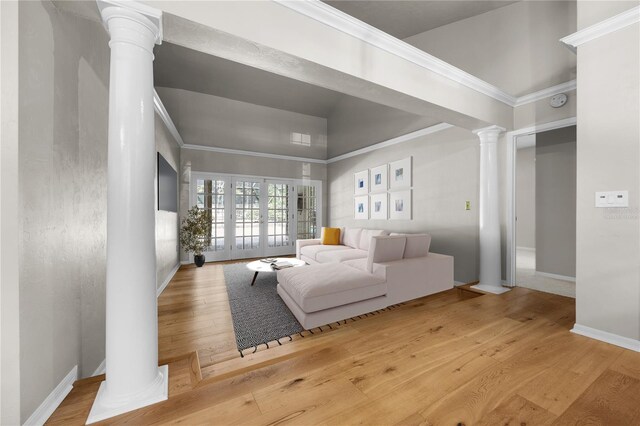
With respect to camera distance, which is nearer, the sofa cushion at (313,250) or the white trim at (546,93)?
the white trim at (546,93)

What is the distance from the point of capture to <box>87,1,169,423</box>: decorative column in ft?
4.23

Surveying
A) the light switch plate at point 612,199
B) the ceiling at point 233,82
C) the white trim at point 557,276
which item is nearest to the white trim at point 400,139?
the ceiling at point 233,82

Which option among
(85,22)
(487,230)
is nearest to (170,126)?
(85,22)

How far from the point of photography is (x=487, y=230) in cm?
344

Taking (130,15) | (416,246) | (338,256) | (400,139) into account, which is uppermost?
(400,139)

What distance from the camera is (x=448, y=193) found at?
409 cm

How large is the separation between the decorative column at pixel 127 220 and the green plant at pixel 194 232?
4024 millimetres

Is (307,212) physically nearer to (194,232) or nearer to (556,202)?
(194,232)

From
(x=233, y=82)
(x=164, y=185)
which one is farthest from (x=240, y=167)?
(x=164, y=185)

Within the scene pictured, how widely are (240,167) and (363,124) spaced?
307cm

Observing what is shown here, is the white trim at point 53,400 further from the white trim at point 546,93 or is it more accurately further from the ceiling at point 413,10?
the white trim at point 546,93

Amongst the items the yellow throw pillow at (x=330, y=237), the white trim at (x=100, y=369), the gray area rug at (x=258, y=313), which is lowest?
the gray area rug at (x=258, y=313)

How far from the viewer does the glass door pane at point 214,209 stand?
5762 mm

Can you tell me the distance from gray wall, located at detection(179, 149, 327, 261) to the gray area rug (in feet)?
8.20
